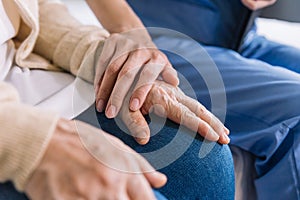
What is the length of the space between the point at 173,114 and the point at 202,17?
0.52 m

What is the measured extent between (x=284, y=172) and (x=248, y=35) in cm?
42

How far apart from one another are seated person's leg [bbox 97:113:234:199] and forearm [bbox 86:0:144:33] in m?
0.21

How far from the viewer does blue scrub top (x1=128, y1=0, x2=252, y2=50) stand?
1.07 metres

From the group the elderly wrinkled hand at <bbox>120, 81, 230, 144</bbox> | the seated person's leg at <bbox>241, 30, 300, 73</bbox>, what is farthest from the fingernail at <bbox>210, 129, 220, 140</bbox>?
the seated person's leg at <bbox>241, 30, 300, 73</bbox>

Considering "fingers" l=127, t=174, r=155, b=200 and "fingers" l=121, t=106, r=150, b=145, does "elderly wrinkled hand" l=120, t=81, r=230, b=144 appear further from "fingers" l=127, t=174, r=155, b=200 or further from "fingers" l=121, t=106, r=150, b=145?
"fingers" l=127, t=174, r=155, b=200

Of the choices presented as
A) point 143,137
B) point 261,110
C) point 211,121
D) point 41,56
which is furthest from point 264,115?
point 41,56

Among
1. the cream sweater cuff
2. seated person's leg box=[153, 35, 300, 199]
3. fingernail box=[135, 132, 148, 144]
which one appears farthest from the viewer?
seated person's leg box=[153, 35, 300, 199]

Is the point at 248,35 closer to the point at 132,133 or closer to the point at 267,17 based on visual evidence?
the point at 267,17

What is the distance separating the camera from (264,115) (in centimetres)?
81

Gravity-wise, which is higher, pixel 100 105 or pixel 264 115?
pixel 100 105

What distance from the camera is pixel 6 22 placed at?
672mm

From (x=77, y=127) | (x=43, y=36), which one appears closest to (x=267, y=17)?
(x=43, y=36)

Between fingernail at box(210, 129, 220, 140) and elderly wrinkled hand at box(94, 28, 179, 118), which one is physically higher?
elderly wrinkled hand at box(94, 28, 179, 118)

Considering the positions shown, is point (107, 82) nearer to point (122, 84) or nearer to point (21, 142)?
point (122, 84)
